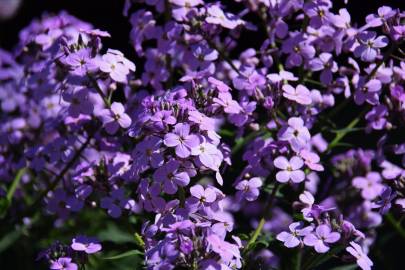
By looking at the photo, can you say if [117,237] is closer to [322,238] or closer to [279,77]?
[279,77]

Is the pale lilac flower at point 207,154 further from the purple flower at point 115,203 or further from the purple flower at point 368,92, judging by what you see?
the purple flower at point 368,92

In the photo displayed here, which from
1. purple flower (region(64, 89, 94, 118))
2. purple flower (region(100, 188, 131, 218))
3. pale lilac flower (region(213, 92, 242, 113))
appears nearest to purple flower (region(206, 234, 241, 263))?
pale lilac flower (region(213, 92, 242, 113))

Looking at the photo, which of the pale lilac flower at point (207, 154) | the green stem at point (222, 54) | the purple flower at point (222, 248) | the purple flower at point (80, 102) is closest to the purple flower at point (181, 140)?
the pale lilac flower at point (207, 154)

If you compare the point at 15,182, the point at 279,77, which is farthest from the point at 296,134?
the point at 15,182

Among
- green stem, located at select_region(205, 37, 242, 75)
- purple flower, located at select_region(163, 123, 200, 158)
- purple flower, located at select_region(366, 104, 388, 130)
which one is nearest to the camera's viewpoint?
purple flower, located at select_region(163, 123, 200, 158)

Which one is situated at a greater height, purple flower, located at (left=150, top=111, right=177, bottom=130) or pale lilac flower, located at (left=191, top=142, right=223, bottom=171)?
purple flower, located at (left=150, top=111, right=177, bottom=130)

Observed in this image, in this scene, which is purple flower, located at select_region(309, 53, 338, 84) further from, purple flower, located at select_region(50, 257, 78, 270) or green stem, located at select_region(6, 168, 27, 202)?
green stem, located at select_region(6, 168, 27, 202)

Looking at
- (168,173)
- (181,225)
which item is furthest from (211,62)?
(181,225)
